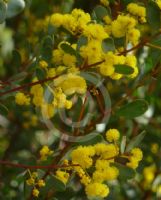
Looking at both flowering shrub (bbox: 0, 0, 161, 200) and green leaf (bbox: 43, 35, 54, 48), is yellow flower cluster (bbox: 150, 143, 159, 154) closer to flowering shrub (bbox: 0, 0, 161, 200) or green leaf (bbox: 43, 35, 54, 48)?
flowering shrub (bbox: 0, 0, 161, 200)

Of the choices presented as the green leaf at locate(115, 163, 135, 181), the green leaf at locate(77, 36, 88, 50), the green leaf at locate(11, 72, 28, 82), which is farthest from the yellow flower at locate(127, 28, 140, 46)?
the green leaf at locate(11, 72, 28, 82)

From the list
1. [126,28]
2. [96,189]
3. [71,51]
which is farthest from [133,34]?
[96,189]

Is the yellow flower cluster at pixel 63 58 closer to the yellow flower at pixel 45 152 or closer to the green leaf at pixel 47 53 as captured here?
the green leaf at pixel 47 53

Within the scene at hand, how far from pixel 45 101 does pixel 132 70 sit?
252mm

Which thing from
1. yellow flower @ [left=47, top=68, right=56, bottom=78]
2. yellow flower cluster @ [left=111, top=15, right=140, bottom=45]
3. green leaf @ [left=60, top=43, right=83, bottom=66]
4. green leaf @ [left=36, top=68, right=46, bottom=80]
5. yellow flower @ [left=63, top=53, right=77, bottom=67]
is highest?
yellow flower cluster @ [left=111, top=15, right=140, bottom=45]

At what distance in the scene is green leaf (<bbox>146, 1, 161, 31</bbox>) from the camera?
1234 millimetres

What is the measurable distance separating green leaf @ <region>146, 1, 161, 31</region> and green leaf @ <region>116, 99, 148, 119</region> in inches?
9.1

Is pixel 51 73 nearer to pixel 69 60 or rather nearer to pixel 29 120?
pixel 69 60

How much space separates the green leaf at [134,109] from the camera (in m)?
1.41

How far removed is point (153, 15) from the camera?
4.09 ft

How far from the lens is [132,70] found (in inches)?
48.0

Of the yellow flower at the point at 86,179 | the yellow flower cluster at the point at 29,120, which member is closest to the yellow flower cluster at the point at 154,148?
the yellow flower cluster at the point at 29,120

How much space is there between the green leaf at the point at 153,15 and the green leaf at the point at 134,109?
232 millimetres

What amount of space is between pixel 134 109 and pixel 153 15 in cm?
29
